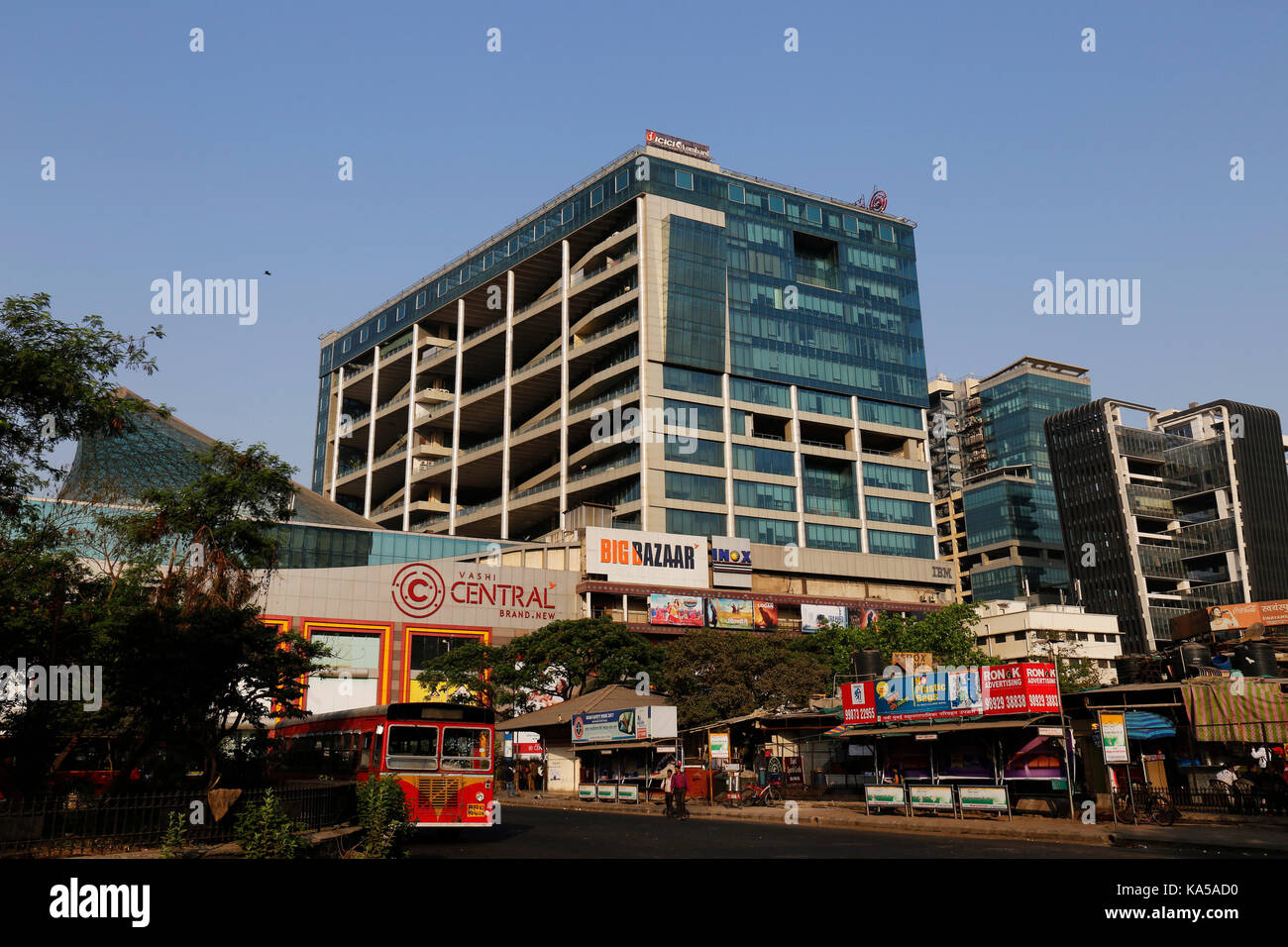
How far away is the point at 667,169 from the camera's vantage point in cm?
10144

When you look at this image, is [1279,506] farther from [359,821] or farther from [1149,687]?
[359,821]

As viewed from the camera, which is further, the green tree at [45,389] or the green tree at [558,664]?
the green tree at [558,664]

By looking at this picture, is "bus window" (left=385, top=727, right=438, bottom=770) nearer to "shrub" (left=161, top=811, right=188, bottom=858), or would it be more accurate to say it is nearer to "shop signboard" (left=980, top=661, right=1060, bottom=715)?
"shrub" (left=161, top=811, right=188, bottom=858)

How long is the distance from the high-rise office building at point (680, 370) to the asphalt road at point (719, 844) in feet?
210

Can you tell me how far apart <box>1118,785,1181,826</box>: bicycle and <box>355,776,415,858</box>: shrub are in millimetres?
17061

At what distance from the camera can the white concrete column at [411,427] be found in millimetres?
115312

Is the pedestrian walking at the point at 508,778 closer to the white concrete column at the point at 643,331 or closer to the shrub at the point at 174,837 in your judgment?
the white concrete column at the point at 643,331

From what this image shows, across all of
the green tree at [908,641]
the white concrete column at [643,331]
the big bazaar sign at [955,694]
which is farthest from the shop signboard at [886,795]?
the white concrete column at [643,331]

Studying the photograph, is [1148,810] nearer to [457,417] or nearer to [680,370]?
[680,370]

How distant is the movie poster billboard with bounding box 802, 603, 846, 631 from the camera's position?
93.1 meters
